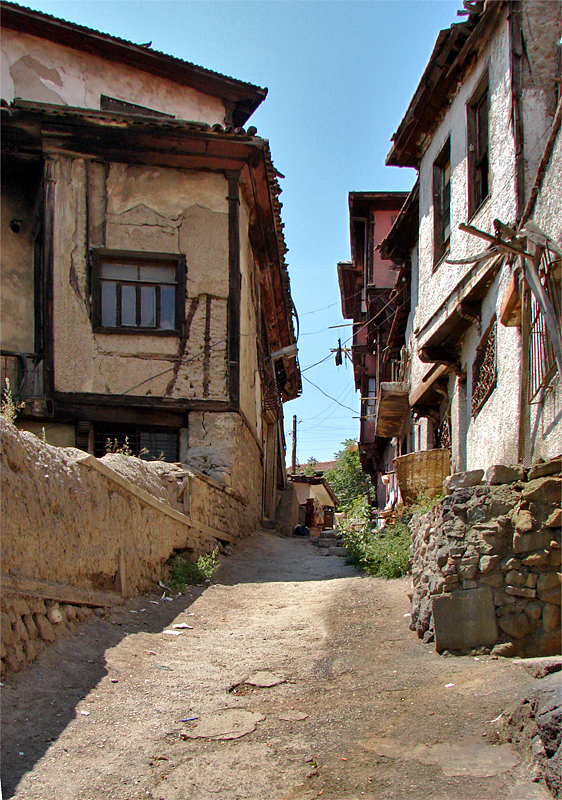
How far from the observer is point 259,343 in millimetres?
16453

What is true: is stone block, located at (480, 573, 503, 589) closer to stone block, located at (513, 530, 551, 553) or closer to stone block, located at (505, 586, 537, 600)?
stone block, located at (505, 586, 537, 600)

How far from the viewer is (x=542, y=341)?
600 centimetres

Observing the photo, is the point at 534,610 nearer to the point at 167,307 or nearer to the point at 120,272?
the point at 167,307

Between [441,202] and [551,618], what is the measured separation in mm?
7045

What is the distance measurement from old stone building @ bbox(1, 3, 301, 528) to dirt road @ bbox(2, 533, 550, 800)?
518cm

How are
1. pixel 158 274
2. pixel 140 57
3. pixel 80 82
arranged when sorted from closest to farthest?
pixel 158 274 → pixel 80 82 → pixel 140 57

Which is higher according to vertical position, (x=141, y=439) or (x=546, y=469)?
(x=141, y=439)

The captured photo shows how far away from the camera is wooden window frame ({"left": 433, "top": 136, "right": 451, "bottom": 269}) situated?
408 inches

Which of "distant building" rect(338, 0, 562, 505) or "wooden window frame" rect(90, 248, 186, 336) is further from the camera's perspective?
"wooden window frame" rect(90, 248, 186, 336)

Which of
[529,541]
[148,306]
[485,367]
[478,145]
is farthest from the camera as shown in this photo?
[148,306]

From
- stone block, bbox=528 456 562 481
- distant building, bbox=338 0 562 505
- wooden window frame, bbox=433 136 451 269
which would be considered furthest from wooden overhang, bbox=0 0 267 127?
stone block, bbox=528 456 562 481

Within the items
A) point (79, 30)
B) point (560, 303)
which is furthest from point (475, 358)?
point (79, 30)


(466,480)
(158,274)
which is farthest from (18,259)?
(466,480)

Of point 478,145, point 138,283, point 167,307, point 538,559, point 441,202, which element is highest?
point 478,145
